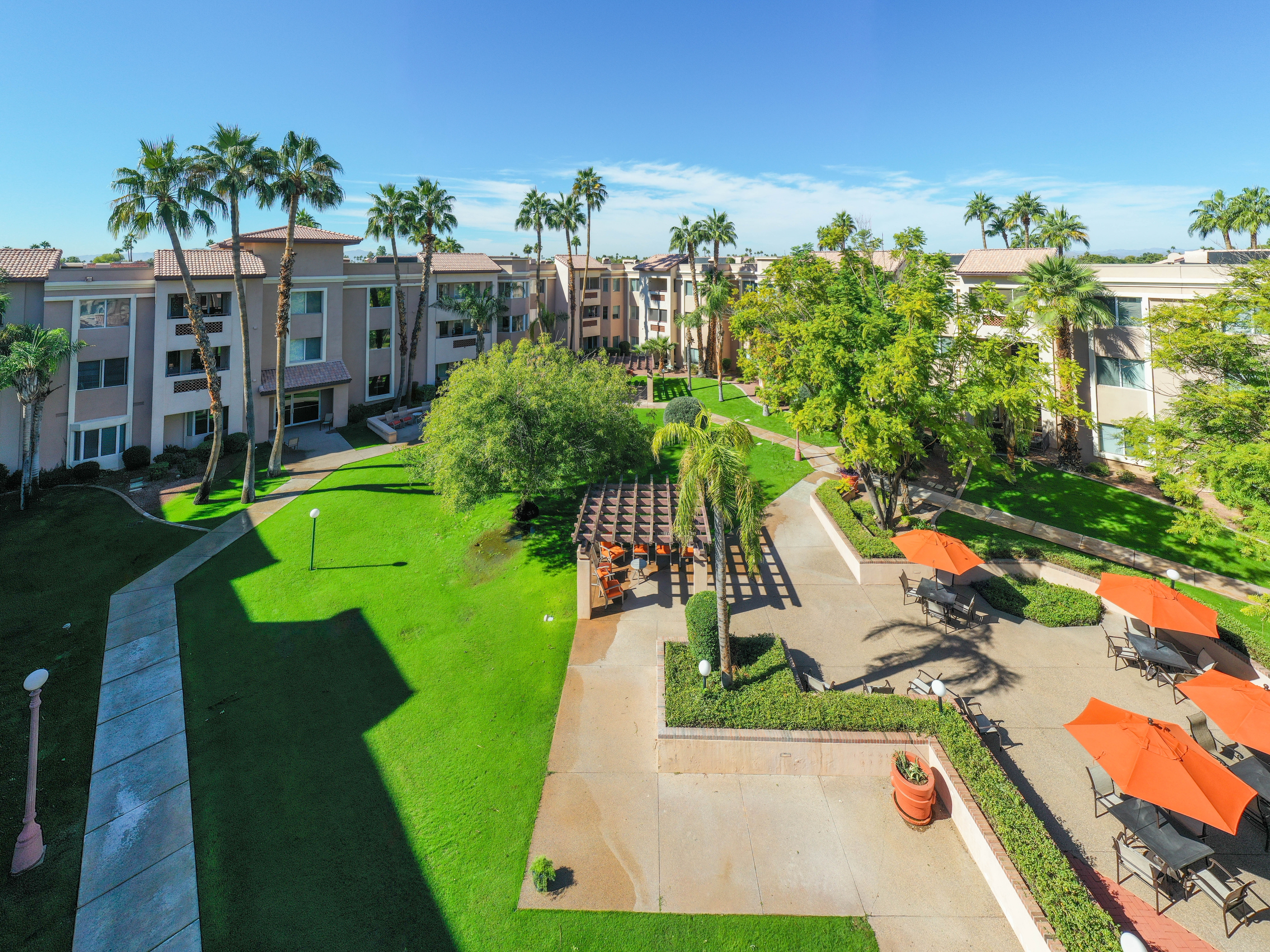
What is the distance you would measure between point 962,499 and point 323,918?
2785 centimetres

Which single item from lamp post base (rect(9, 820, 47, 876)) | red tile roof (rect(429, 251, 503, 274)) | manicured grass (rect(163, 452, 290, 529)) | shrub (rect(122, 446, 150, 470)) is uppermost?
red tile roof (rect(429, 251, 503, 274))

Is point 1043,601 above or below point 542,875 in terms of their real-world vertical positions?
above

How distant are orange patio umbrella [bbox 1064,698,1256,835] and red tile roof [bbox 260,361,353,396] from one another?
4128cm

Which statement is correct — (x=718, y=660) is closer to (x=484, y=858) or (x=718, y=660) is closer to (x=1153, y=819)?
(x=484, y=858)

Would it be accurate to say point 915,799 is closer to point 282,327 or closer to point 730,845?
point 730,845

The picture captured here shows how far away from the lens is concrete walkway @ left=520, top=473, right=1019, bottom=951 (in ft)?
33.6

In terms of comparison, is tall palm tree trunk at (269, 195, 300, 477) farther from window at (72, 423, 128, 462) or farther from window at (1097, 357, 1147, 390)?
window at (1097, 357, 1147, 390)

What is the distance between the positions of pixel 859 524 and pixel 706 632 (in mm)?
11303

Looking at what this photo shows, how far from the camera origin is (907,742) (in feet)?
42.2

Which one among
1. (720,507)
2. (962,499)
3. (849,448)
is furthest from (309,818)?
(962,499)

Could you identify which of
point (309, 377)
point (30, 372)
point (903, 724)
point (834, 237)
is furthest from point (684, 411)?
→ point (30, 372)

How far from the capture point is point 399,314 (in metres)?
46.1

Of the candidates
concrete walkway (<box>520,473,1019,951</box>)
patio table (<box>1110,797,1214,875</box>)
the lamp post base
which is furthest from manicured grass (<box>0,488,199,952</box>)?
patio table (<box>1110,797,1214,875</box>)

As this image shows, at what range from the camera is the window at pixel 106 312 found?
A: 100.0 ft
